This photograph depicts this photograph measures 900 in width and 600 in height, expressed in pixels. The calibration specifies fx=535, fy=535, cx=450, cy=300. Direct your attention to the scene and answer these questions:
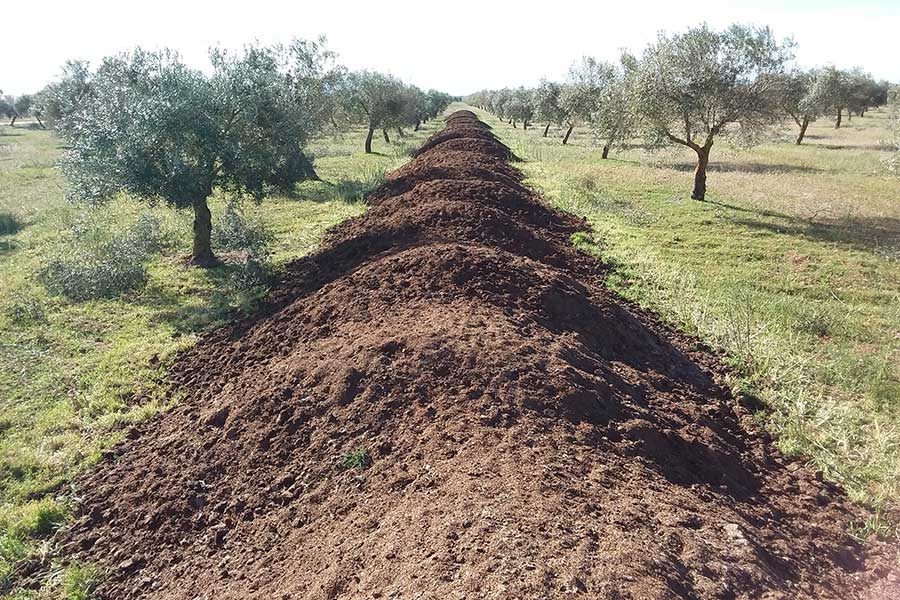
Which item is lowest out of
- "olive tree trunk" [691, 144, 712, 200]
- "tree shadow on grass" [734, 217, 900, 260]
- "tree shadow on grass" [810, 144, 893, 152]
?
"tree shadow on grass" [734, 217, 900, 260]

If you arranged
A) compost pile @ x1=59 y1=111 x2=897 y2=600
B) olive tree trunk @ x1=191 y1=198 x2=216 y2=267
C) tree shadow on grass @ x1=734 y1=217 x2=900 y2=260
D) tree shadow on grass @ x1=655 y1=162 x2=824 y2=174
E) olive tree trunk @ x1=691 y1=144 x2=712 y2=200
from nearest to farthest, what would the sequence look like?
compost pile @ x1=59 y1=111 x2=897 y2=600 < olive tree trunk @ x1=191 y1=198 x2=216 y2=267 < tree shadow on grass @ x1=734 y1=217 x2=900 y2=260 < olive tree trunk @ x1=691 y1=144 x2=712 y2=200 < tree shadow on grass @ x1=655 y1=162 x2=824 y2=174

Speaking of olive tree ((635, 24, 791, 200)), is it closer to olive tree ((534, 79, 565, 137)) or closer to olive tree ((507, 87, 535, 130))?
olive tree ((534, 79, 565, 137))

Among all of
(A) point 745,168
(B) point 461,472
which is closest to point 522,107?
(A) point 745,168

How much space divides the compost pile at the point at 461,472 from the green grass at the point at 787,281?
763 millimetres

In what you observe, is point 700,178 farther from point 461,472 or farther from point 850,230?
point 461,472

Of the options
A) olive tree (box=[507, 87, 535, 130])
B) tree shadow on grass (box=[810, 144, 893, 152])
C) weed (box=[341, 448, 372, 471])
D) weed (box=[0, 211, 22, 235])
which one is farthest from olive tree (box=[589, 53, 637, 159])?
olive tree (box=[507, 87, 535, 130])

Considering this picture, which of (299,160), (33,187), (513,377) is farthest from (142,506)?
(33,187)

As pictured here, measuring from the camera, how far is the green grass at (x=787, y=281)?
7.15 metres

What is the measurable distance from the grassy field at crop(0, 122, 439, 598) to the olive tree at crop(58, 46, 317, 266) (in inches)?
79.4

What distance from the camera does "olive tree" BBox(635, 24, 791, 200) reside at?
18.6 metres

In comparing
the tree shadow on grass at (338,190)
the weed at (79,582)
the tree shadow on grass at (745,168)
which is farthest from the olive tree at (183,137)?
the tree shadow on grass at (745,168)

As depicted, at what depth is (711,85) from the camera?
733 inches

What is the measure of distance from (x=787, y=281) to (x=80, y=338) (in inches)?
580

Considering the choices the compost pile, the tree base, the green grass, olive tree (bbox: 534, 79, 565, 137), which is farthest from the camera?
olive tree (bbox: 534, 79, 565, 137)
